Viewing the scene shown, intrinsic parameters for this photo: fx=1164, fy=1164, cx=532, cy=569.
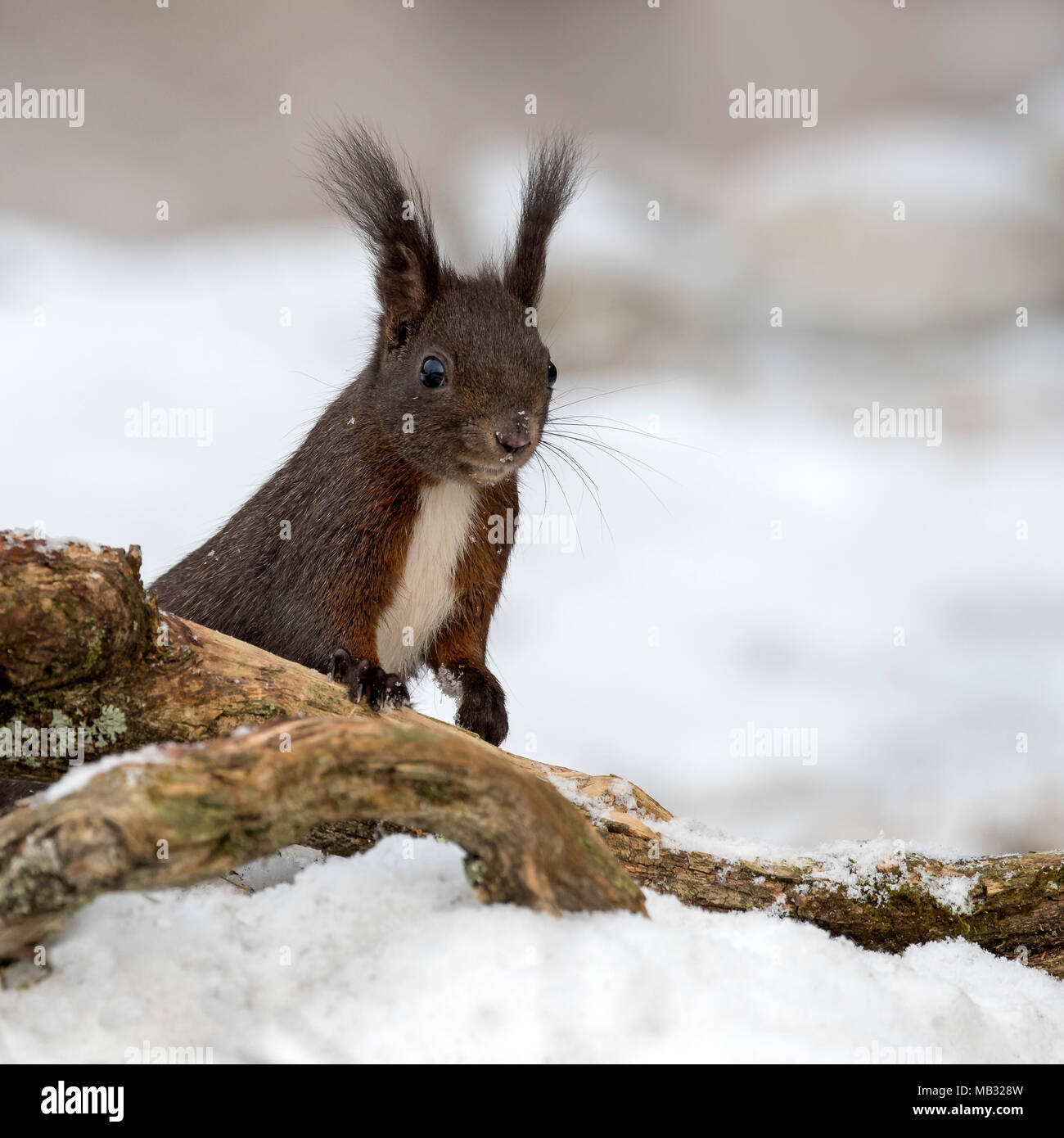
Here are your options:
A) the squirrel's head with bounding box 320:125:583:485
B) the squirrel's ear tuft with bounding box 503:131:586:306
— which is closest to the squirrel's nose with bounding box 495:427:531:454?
the squirrel's head with bounding box 320:125:583:485

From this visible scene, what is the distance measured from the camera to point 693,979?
163cm

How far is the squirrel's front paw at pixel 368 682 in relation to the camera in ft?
8.68

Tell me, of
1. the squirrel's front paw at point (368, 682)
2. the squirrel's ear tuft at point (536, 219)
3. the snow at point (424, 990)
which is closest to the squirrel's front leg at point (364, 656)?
the squirrel's front paw at point (368, 682)

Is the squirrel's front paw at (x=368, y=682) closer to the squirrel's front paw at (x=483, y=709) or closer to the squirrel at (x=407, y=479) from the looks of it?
the squirrel at (x=407, y=479)

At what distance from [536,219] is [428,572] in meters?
1.06

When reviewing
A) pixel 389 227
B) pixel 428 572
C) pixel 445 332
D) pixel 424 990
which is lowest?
pixel 424 990

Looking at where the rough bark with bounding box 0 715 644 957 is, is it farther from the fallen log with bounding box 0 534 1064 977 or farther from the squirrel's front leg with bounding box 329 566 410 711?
the squirrel's front leg with bounding box 329 566 410 711

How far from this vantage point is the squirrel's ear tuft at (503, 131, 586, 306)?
3.29 meters

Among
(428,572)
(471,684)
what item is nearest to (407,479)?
(428,572)

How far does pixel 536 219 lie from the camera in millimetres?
3309

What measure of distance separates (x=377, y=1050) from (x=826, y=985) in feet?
2.31

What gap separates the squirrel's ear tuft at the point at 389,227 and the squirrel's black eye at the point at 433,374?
0.20 meters

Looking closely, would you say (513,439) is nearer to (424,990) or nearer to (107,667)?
(107,667)

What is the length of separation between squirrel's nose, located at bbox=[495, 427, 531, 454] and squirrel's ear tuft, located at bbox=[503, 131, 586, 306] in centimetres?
58
